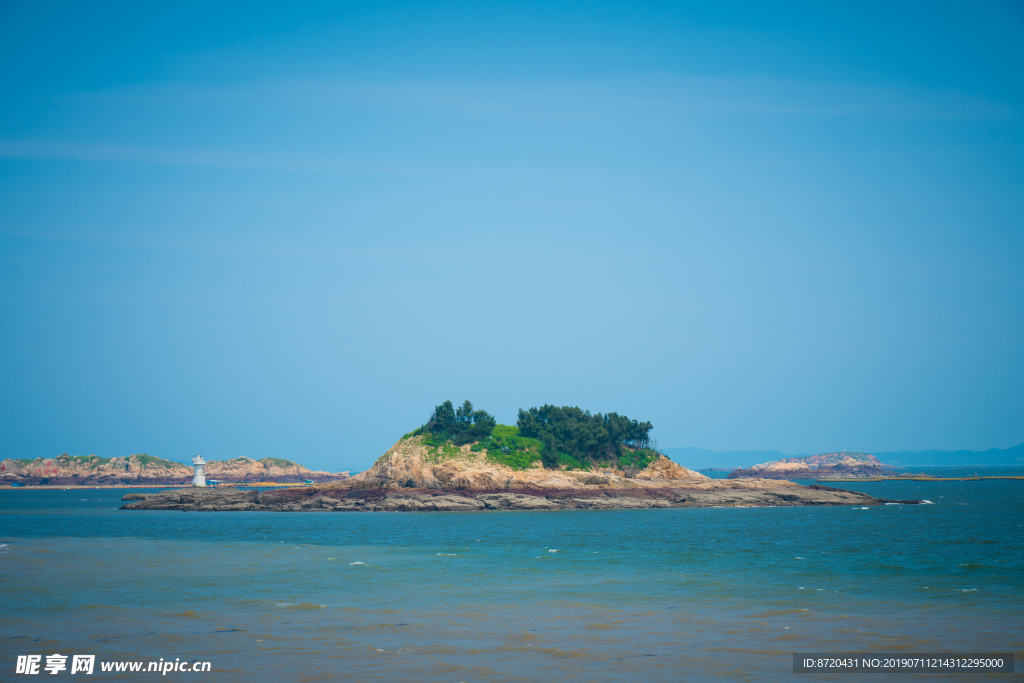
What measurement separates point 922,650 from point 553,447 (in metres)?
59.2

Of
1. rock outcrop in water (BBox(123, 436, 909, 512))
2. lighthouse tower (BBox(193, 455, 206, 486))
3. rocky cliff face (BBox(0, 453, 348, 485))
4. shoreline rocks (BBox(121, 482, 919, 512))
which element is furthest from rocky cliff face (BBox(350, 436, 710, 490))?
rocky cliff face (BBox(0, 453, 348, 485))

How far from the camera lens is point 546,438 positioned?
77375 millimetres

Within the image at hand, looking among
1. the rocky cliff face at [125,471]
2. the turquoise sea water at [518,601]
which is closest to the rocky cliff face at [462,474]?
the turquoise sea water at [518,601]

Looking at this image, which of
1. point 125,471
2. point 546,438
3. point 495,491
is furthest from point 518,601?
point 125,471

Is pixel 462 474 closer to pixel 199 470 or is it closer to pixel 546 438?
pixel 546 438

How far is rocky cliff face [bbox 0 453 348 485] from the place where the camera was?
586 ft

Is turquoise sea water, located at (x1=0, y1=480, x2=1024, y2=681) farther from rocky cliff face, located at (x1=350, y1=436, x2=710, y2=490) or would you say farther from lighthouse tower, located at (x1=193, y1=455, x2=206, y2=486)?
lighthouse tower, located at (x1=193, y1=455, x2=206, y2=486)

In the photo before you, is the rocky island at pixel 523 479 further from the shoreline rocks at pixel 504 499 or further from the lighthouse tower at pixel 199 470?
the lighthouse tower at pixel 199 470

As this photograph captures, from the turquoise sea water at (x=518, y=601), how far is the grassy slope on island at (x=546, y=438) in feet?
90.1

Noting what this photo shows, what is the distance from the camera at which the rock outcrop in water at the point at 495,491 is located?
6994 centimetres

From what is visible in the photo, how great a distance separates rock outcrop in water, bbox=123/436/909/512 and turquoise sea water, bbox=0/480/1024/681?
73.2 ft

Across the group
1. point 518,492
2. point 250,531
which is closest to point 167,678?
point 250,531

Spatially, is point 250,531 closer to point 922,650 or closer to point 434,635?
point 434,635

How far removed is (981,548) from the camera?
3562 cm
